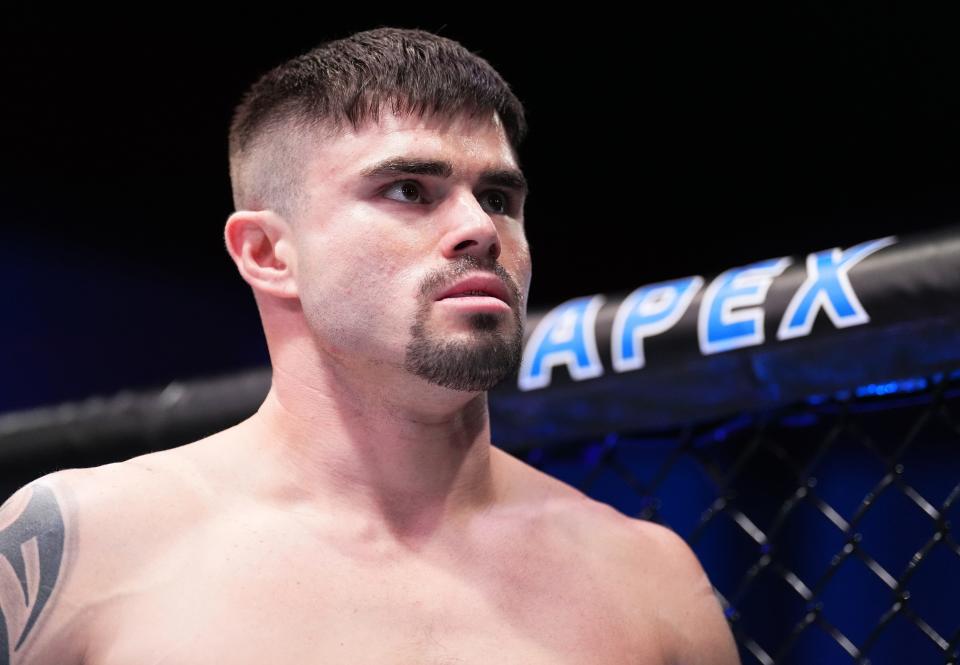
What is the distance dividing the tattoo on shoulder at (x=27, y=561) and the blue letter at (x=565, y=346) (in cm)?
53

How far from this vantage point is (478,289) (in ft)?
3.55

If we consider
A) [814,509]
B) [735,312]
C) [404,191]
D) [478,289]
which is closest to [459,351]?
[478,289]

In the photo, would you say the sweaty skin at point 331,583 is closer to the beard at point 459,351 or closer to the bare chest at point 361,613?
the bare chest at point 361,613

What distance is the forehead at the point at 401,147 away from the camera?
1.10 metres

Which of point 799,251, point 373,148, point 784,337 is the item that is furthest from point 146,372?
point 784,337

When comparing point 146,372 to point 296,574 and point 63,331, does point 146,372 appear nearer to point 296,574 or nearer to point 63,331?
point 63,331

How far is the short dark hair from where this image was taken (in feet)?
3.73

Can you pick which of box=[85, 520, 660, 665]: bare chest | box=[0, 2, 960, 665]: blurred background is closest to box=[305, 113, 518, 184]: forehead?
box=[85, 520, 660, 665]: bare chest

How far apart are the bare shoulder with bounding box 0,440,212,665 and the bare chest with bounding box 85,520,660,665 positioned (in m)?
0.02

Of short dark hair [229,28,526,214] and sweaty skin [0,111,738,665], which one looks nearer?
sweaty skin [0,111,738,665]

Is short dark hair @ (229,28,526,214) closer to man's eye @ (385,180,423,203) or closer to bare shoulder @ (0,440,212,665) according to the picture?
man's eye @ (385,180,423,203)

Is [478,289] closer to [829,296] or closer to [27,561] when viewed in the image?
[829,296]

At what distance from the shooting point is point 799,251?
260cm

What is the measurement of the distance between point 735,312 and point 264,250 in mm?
494
